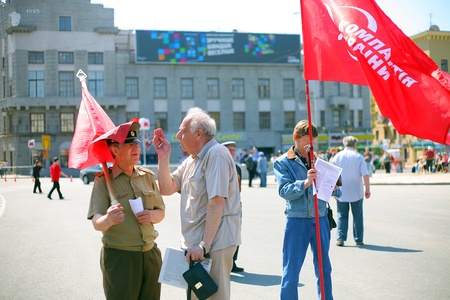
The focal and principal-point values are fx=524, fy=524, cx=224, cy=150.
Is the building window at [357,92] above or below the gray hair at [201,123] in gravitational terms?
above

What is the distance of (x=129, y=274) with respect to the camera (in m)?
4.19

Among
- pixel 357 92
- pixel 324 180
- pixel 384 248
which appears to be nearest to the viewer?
pixel 324 180

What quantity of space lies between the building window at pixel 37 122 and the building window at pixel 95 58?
812 cm

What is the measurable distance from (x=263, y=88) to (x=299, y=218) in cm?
5910

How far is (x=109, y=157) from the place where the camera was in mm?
4449

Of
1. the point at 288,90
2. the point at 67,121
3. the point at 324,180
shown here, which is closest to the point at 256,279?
the point at 324,180

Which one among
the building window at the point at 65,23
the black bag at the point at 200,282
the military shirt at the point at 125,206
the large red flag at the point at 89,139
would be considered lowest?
the black bag at the point at 200,282

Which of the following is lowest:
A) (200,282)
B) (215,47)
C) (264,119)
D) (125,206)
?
(200,282)

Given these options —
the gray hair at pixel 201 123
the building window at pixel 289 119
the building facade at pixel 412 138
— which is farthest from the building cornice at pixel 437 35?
the building window at pixel 289 119

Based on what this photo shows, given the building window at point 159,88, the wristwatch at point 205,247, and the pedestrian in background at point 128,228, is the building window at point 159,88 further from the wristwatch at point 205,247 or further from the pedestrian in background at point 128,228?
the wristwatch at point 205,247

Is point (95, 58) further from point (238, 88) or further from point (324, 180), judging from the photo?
point (324, 180)

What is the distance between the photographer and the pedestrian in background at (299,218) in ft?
17.5

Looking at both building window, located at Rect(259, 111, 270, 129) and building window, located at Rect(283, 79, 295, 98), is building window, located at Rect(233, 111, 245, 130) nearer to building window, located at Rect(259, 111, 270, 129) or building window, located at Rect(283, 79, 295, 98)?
building window, located at Rect(259, 111, 270, 129)

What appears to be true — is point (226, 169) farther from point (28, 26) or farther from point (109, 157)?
point (28, 26)
